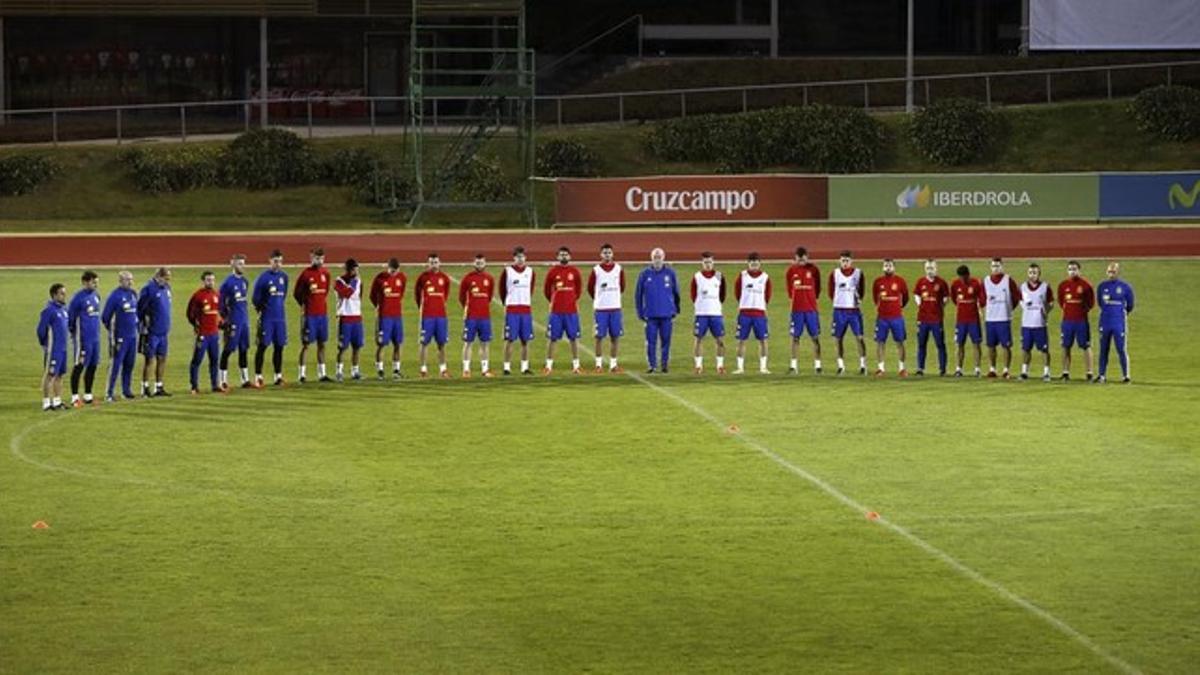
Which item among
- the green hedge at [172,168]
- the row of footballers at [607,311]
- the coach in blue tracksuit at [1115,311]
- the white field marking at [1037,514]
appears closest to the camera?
the white field marking at [1037,514]

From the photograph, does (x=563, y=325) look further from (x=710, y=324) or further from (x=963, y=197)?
(x=963, y=197)

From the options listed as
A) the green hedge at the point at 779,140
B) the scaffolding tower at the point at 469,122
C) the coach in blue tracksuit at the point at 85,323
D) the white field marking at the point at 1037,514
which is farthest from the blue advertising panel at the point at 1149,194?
the white field marking at the point at 1037,514

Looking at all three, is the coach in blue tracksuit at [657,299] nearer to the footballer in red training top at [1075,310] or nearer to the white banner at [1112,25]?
the footballer in red training top at [1075,310]

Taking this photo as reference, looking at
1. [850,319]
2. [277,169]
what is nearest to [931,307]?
[850,319]

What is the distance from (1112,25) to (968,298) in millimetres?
31823

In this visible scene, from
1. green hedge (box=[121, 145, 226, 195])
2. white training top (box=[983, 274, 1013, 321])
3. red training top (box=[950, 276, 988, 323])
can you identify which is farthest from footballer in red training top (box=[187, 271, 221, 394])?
green hedge (box=[121, 145, 226, 195])

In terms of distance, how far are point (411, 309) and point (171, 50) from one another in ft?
92.4

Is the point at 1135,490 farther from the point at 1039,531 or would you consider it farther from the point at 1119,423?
the point at 1119,423

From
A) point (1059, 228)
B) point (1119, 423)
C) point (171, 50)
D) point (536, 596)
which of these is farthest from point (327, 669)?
point (171, 50)

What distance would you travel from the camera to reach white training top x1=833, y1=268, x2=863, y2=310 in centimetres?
3247

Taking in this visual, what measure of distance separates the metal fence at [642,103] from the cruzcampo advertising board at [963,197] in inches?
321

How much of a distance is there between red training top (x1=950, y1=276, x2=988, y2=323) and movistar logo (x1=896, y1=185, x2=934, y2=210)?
22.0 meters

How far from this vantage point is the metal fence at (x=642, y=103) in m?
62.6

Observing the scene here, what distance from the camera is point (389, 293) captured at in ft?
103
